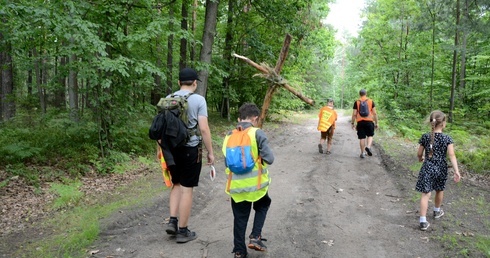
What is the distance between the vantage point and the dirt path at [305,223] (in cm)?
456

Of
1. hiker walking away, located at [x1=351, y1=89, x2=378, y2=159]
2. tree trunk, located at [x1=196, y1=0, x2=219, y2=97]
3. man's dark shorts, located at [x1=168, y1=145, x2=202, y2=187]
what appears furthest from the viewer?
tree trunk, located at [x1=196, y1=0, x2=219, y2=97]

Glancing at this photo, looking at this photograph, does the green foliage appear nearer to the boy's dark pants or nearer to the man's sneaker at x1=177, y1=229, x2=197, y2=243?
the man's sneaker at x1=177, y1=229, x2=197, y2=243

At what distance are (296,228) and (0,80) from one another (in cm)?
1705

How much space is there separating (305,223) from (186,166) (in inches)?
89.2

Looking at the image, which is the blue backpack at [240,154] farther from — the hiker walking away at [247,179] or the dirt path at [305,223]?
the dirt path at [305,223]

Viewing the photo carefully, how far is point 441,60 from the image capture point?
2125 centimetres

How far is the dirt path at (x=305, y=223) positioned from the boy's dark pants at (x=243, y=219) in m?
0.34

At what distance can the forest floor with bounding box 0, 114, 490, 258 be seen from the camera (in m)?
4.59

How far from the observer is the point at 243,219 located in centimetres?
418

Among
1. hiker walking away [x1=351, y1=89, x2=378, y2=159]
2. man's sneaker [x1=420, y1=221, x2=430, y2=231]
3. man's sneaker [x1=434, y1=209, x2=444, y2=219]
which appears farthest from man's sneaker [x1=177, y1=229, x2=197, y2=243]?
hiker walking away [x1=351, y1=89, x2=378, y2=159]

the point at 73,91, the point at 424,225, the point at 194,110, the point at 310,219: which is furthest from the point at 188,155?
the point at 73,91

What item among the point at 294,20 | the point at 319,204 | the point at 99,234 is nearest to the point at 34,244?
the point at 99,234

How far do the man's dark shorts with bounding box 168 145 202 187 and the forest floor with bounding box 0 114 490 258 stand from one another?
893mm

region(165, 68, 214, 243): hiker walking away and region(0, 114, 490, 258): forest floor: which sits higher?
region(165, 68, 214, 243): hiker walking away
